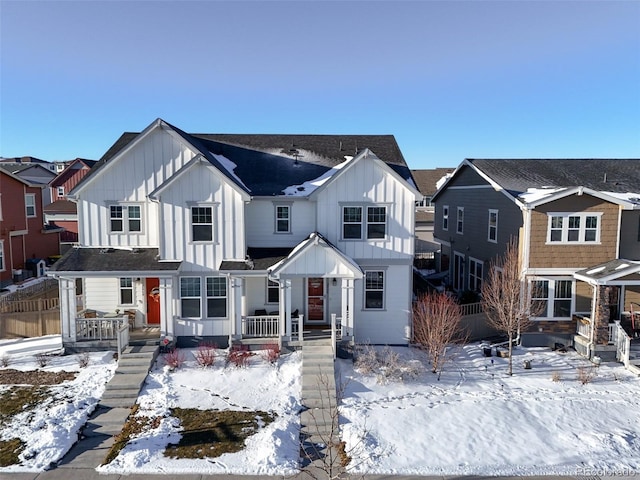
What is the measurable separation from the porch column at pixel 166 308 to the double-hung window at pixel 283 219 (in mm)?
4705

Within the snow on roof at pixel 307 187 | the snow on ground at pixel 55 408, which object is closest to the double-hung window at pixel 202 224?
the snow on roof at pixel 307 187

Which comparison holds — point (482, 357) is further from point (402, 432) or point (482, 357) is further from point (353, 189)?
point (353, 189)

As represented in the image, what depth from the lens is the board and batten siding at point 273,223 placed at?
16.5 metres

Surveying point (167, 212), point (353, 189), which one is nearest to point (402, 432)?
point (353, 189)

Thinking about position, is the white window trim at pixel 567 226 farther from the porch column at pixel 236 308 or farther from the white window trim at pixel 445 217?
the porch column at pixel 236 308

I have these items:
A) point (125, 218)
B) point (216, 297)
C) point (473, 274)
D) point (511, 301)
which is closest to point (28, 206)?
point (125, 218)

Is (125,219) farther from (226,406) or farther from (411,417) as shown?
(411,417)

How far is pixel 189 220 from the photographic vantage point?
15.3 m

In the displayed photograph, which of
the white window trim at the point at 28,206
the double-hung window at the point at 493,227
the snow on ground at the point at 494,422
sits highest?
the white window trim at the point at 28,206

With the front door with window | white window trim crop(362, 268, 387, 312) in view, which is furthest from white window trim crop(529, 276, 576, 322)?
the front door with window

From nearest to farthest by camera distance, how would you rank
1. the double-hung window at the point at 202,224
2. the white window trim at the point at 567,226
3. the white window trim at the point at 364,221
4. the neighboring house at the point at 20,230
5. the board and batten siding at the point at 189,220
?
the board and batten siding at the point at 189,220 → the double-hung window at the point at 202,224 → the white window trim at the point at 364,221 → the white window trim at the point at 567,226 → the neighboring house at the point at 20,230

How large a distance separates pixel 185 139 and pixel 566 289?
55.8ft

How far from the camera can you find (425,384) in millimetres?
13305

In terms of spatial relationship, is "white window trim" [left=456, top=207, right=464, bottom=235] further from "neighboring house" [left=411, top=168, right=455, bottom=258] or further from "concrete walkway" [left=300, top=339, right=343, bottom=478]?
"concrete walkway" [left=300, top=339, right=343, bottom=478]
